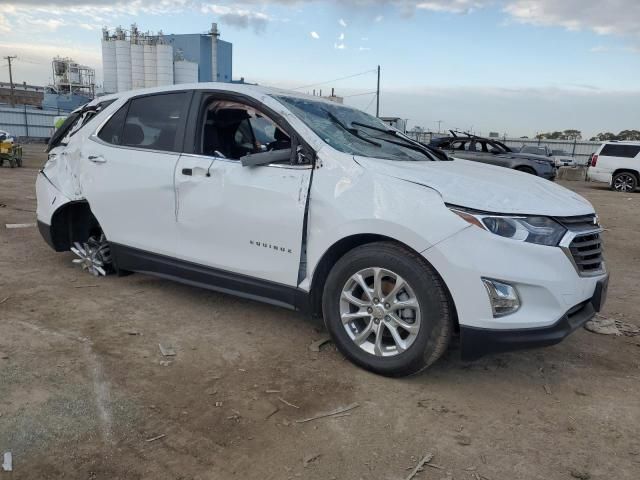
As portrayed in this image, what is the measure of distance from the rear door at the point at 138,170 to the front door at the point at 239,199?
0.17 metres

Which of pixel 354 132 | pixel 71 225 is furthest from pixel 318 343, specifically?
pixel 71 225

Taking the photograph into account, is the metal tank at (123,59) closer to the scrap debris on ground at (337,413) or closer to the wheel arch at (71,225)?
the wheel arch at (71,225)

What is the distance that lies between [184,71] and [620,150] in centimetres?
4257

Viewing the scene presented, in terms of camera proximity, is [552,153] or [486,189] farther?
[552,153]

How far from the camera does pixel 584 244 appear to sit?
10.3 feet

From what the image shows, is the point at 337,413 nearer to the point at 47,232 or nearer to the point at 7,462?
the point at 7,462

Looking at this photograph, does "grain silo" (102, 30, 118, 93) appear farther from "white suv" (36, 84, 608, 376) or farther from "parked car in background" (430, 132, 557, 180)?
"white suv" (36, 84, 608, 376)

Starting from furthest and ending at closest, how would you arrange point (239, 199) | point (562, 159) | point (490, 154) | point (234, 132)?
point (562, 159) → point (490, 154) → point (234, 132) → point (239, 199)

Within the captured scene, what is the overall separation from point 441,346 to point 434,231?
67 centimetres

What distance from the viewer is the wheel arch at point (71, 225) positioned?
498 centimetres

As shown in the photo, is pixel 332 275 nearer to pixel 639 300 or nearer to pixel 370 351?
pixel 370 351

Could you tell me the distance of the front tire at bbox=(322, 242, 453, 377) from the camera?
3.05m

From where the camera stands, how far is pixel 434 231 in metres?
2.99

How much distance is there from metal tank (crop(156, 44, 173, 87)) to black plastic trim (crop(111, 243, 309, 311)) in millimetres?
50127
